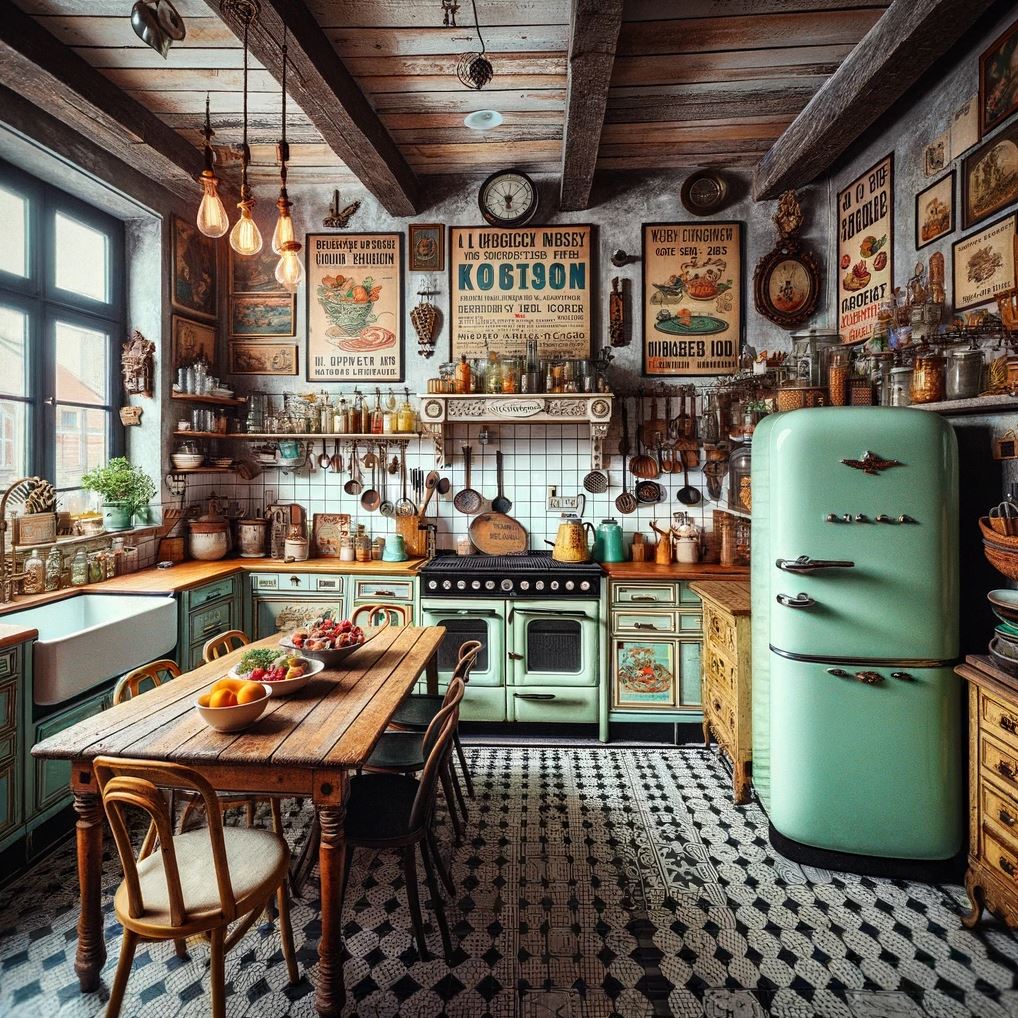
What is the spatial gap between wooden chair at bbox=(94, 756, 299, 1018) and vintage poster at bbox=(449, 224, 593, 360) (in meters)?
3.35

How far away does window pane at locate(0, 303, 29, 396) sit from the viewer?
3.23 meters

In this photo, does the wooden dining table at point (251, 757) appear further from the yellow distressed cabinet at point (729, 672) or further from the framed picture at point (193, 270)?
the framed picture at point (193, 270)

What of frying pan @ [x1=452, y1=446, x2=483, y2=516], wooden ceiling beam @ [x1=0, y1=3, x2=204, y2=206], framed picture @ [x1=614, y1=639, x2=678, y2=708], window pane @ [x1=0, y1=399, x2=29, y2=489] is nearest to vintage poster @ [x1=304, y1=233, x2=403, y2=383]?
frying pan @ [x1=452, y1=446, x2=483, y2=516]

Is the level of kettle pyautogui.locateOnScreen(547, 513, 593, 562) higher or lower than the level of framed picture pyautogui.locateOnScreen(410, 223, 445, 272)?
lower

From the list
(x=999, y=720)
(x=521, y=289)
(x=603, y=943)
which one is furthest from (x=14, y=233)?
(x=999, y=720)

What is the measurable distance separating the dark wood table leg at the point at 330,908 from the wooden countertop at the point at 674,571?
230 centimetres

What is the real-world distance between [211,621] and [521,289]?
2.90 metres

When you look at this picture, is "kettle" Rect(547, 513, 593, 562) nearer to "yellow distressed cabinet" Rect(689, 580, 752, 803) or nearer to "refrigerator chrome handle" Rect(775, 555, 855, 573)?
"yellow distressed cabinet" Rect(689, 580, 752, 803)

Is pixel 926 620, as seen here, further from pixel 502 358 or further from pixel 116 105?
pixel 116 105

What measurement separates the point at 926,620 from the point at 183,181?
4612 mm

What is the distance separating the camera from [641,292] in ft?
14.0

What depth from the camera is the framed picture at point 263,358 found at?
14.7 ft

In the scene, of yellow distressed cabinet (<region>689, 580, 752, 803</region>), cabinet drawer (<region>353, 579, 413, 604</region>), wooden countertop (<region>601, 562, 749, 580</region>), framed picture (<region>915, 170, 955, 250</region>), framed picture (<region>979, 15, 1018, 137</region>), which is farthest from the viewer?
cabinet drawer (<region>353, 579, 413, 604</region>)

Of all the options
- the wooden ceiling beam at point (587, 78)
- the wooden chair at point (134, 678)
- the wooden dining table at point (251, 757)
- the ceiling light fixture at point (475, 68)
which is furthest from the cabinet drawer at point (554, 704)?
the ceiling light fixture at point (475, 68)
